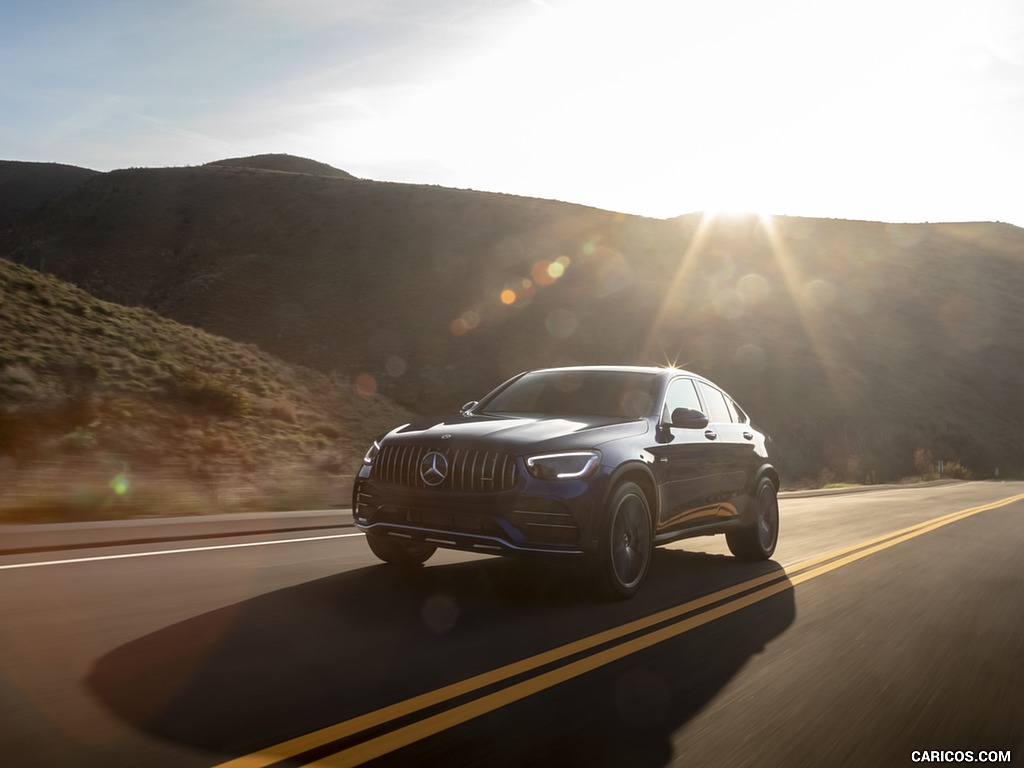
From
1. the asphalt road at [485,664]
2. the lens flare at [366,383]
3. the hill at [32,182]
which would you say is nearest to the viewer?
the asphalt road at [485,664]

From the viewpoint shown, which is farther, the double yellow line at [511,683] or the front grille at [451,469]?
the front grille at [451,469]

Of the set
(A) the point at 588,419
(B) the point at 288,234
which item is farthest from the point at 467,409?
(B) the point at 288,234

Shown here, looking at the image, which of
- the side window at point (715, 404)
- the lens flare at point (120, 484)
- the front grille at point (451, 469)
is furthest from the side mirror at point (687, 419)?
the lens flare at point (120, 484)

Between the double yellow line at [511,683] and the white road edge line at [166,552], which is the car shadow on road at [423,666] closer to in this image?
the double yellow line at [511,683]

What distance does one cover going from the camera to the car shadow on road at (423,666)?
3904mm

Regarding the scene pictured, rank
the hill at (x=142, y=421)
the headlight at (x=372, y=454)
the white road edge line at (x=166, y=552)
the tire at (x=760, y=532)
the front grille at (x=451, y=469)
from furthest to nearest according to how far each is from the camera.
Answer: the hill at (x=142, y=421) → the tire at (x=760, y=532) → the white road edge line at (x=166, y=552) → the headlight at (x=372, y=454) → the front grille at (x=451, y=469)

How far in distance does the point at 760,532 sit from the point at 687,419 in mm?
2514

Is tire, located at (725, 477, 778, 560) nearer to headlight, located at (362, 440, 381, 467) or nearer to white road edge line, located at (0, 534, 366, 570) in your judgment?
headlight, located at (362, 440, 381, 467)

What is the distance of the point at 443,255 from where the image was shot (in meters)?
64.4

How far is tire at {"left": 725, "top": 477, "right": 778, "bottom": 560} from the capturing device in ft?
31.7

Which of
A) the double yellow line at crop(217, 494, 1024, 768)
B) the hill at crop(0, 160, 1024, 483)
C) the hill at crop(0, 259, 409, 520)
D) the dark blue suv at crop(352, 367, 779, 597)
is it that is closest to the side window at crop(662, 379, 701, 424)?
the dark blue suv at crop(352, 367, 779, 597)

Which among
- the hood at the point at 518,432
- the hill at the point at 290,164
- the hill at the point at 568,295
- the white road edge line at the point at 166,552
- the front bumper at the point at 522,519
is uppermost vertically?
the hill at the point at 290,164

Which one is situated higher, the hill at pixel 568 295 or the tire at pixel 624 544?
the hill at pixel 568 295

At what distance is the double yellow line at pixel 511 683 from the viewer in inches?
145
